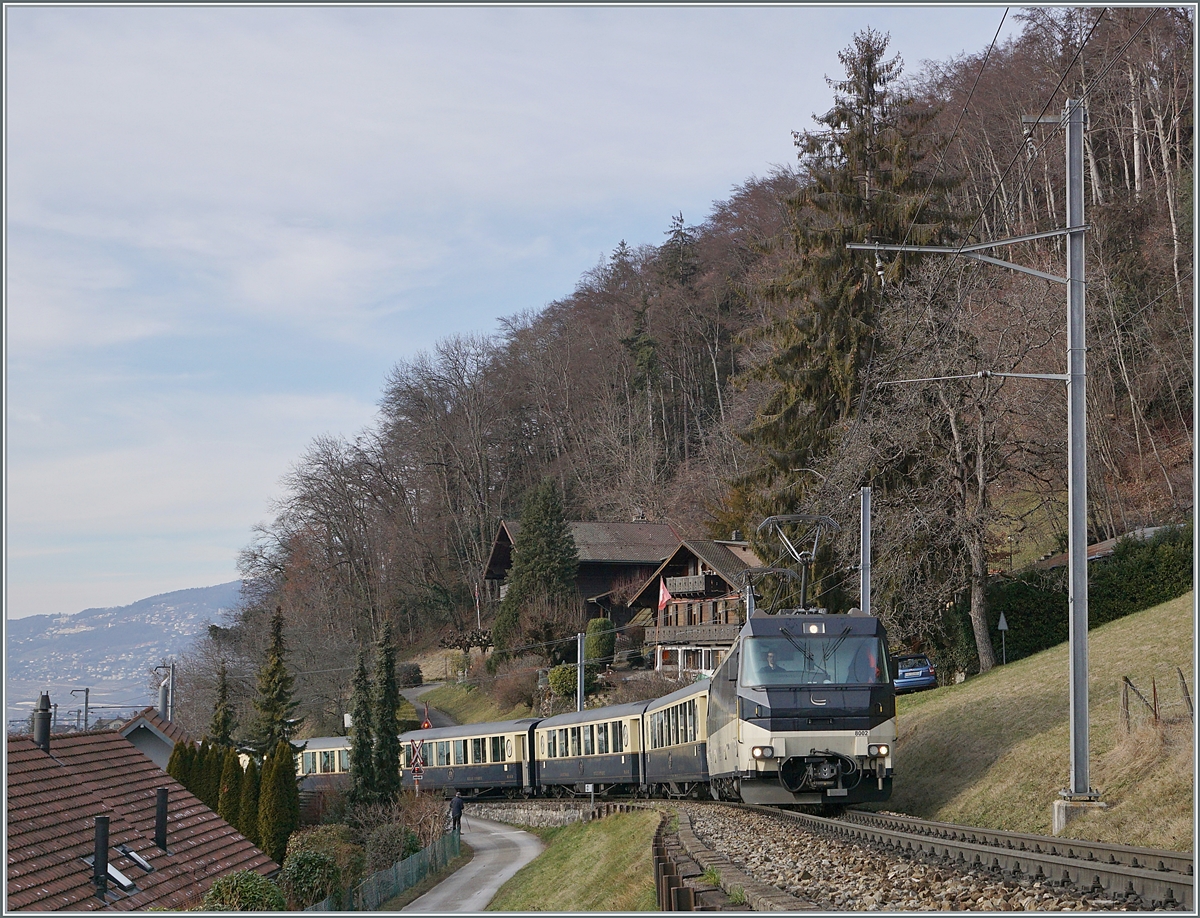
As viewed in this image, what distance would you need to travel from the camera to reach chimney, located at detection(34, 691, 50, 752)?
62.8 feet

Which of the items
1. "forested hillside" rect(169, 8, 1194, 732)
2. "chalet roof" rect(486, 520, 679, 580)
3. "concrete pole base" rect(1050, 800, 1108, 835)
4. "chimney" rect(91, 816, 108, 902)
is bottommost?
"chimney" rect(91, 816, 108, 902)

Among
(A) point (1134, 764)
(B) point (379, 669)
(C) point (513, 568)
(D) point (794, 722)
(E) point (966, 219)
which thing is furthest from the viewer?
(C) point (513, 568)

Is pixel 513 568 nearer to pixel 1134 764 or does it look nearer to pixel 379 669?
pixel 379 669

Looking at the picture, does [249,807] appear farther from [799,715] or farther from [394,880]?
[799,715]

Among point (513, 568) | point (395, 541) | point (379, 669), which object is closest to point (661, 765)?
point (379, 669)

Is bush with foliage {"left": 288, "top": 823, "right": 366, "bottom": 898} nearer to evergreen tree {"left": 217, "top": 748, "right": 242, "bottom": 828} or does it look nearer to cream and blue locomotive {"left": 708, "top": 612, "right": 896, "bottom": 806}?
evergreen tree {"left": 217, "top": 748, "right": 242, "bottom": 828}

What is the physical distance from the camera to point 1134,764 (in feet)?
49.5

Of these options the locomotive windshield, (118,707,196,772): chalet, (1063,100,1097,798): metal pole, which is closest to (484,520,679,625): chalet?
(118,707,196,772): chalet

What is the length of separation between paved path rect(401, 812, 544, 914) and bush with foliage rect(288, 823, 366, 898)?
2408 millimetres

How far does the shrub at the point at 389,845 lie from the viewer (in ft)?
102

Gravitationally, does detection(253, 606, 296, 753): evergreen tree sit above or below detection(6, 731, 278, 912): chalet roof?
below

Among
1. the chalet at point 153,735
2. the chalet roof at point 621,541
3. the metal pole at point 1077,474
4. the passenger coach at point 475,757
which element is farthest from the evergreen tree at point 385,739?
the metal pole at point 1077,474

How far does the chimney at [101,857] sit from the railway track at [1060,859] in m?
9.60

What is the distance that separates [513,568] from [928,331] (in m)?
39.8
